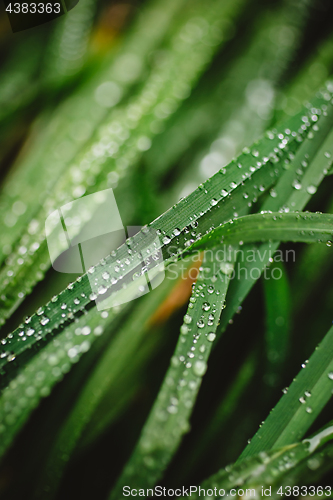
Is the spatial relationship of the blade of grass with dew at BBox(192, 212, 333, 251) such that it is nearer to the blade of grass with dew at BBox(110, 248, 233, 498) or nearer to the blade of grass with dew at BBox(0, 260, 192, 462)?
the blade of grass with dew at BBox(110, 248, 233, 498)

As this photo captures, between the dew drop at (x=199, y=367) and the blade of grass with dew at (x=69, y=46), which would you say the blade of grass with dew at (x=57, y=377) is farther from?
the blade of grass with dew at (x=69, y=46)

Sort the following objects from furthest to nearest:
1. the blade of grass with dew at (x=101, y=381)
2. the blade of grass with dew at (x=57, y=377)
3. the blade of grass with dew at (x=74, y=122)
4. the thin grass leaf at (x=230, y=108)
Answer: the thin grass leaf at (x=230, y=108) < the blade of grass with dew at (x=74, y=122) < the blade of grass with dew at (x=101, y=381) < the blade of grass with dew at (x=57, y=377)

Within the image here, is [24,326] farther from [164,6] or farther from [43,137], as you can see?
[164,6]

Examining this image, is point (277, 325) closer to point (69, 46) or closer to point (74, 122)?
point (74, 122)

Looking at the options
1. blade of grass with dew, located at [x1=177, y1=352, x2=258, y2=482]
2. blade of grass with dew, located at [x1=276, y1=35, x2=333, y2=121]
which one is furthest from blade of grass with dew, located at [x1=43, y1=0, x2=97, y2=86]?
blade of grass with dew, located at [x1=177, y1=352, x2=258, y2=482]

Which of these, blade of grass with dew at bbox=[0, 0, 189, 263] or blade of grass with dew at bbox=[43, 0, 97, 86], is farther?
blade of grass with dew at bbox=[43, 0, 97, 86]

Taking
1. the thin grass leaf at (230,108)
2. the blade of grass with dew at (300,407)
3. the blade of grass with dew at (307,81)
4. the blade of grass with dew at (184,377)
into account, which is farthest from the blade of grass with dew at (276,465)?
the blade of grass with dew at (307,81)
